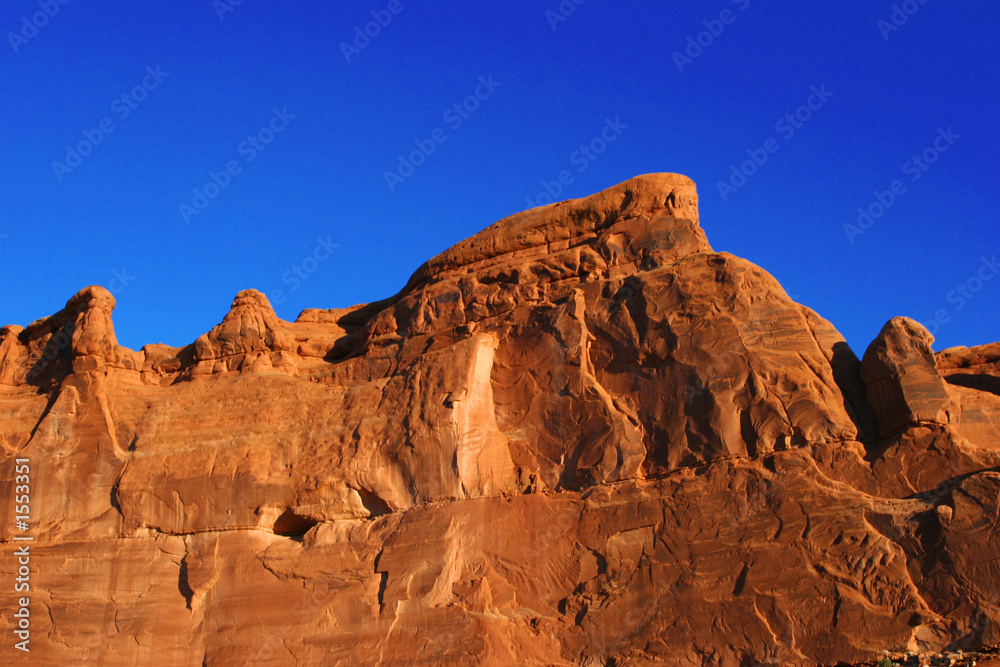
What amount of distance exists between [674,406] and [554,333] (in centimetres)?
268

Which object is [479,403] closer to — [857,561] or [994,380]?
[857,561]

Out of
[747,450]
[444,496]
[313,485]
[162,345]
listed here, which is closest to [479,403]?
[444,496]

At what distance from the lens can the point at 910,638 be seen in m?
12.3

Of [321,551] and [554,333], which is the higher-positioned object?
[554,333]

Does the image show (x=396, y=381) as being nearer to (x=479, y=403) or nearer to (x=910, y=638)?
(x=479, y=403)

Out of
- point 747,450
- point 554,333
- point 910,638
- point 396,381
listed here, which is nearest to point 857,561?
point 910,638

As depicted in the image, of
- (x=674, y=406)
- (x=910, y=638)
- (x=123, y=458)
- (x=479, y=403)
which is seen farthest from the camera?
(x=123, y=458)

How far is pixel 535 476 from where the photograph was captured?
1602cm

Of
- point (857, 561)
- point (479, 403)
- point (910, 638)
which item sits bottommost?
point (910, 638)

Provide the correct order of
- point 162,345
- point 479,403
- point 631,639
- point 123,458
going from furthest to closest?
point 162,345 → point 123,458 → point 479,403 → point 631,639

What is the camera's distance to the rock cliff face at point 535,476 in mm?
13359

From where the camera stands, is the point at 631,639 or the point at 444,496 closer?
the point at 631,639

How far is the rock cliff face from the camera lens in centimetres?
1336

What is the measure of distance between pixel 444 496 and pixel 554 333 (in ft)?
11.8
